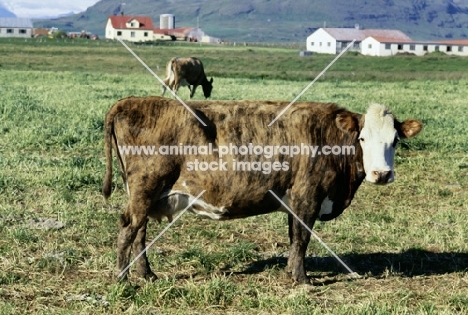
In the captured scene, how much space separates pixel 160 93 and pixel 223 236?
18.2 meters

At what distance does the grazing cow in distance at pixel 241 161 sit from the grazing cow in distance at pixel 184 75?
64.1ft

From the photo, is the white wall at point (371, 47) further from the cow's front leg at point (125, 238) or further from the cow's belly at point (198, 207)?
the cow's front leg at point (125, 238)

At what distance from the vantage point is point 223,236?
823 centimetres

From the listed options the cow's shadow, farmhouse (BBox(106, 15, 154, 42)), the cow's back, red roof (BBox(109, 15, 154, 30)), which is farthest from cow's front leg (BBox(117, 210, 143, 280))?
red roof (BBox(109, 15, 154, 30))

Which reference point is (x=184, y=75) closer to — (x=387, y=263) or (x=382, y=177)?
(x=387, y=263)

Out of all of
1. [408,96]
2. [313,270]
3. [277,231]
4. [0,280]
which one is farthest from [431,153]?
[408,96]

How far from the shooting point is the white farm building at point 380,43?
119500 millimetres

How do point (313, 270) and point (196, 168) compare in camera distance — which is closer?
point (196, 168)

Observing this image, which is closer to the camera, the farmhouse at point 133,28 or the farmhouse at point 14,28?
the farmhouse at point 14,28

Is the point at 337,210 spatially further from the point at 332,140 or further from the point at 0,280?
the point at 0,280

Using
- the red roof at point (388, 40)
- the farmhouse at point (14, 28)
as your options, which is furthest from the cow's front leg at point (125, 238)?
the farmhouse at point (14, 28)

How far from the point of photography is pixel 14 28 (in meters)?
148

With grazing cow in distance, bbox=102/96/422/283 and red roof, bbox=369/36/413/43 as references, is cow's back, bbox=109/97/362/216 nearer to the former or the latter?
grazing cow in distance, bbox=102/96/422/283

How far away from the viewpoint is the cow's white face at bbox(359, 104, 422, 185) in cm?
657
